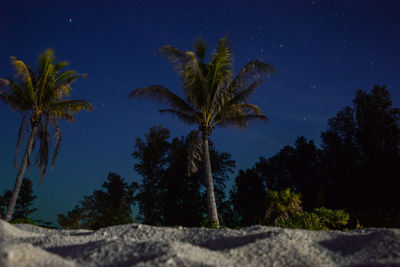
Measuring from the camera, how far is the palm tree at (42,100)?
1093cm

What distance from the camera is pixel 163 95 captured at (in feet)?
35.8

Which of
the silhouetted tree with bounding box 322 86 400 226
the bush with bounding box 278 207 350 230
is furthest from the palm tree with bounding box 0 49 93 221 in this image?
the silhouetted tree with bounding box 322 86 400 226

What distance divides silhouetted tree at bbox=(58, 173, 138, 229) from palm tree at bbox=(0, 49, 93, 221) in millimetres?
4458

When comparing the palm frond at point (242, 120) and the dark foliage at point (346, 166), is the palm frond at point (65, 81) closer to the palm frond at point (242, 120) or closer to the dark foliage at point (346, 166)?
the palm frond at point (242, 120)

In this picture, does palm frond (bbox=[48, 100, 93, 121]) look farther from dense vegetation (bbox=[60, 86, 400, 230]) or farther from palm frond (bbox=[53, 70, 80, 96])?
dense vegetation (bbox=[60, 86, 400, 230])

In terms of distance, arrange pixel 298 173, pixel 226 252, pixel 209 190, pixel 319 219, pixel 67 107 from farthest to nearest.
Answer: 1. pixel 298 173
2. pixel 67 107
3. pixel 209 190
4. pixel 319 219
5. pixel 226 252

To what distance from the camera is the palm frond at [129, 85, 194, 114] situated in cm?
1066

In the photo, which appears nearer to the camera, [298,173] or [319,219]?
[319,219]

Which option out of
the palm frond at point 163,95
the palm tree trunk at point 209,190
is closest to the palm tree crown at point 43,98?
the palm frond at point 163,95

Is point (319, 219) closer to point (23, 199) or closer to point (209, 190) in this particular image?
point (209, 190)

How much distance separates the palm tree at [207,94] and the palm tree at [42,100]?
3.55 meters

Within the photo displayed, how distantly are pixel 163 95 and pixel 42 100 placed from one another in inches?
202

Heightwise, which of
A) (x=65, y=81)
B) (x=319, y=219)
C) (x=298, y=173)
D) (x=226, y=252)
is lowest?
(x=226, y=252)

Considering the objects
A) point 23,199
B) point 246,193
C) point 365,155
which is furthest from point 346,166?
point 23,199
